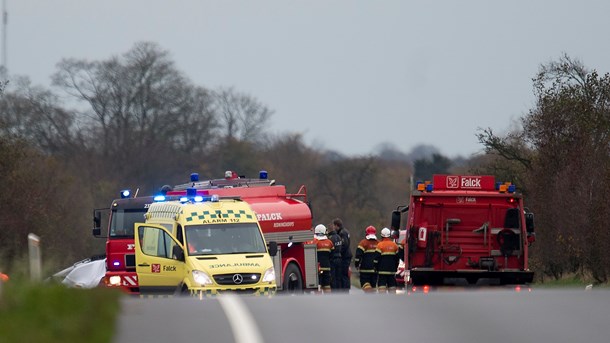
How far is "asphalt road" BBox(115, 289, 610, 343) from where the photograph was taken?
35.7 feet

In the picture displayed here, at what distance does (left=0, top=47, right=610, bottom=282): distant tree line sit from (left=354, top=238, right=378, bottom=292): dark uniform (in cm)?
731

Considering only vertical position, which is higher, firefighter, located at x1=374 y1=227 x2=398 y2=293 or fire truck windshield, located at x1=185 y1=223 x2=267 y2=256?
fire truck windshield, located at x1=185 y1=223 x2=267 y2=256

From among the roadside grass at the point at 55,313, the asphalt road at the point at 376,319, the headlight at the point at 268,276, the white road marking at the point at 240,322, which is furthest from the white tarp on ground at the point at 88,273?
the white road marking at the point at 240,322

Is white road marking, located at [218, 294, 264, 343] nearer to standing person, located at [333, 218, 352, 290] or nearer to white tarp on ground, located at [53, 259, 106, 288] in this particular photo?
white tarp on ground, located at [53, 259, 106, 288]

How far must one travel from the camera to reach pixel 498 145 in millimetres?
47062

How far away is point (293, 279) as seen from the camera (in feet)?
97.3

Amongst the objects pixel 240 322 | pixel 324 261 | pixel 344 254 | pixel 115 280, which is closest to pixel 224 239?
pixel 115 280

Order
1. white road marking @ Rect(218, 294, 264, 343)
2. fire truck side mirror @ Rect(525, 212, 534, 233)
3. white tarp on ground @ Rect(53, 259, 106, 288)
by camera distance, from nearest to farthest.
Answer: white road marking @ Rect(218, 294, 264, 343) < fire truck side mirror @ Rect(525, 212, 534, 233) < white tarp on ground @ Rect(53, 259, 106, 288)

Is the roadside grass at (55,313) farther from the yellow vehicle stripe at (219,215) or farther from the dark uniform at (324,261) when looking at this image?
the dark uniform at (324,261)

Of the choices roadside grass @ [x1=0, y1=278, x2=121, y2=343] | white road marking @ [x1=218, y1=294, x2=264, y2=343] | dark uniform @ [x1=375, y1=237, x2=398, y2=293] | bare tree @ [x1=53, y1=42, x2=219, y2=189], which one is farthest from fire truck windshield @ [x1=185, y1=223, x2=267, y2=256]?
bare tree @ [x1=53, y1=42, x2=219, y2=189]

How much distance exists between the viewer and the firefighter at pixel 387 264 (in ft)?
93.6

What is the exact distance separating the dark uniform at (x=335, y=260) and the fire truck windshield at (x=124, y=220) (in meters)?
4.34

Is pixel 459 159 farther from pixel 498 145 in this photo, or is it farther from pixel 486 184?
pixel 486 184

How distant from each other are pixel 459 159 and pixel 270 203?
85.6m
